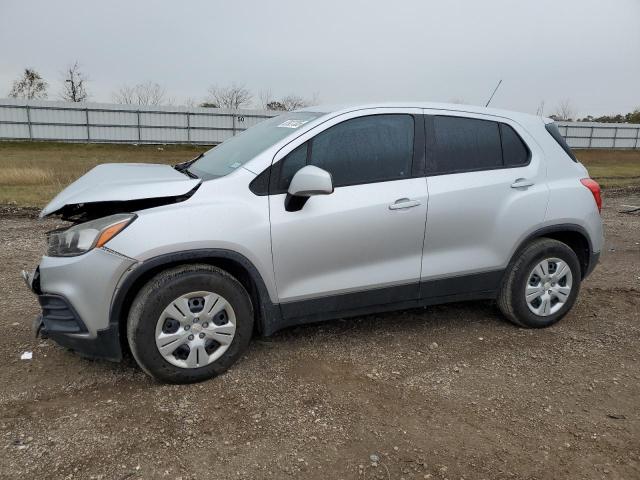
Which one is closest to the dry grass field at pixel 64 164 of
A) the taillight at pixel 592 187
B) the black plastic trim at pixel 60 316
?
the black plastic trim at pixel 60 316

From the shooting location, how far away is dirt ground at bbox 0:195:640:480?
2.63m

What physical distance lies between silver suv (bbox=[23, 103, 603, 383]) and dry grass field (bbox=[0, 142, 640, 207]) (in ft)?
26.0

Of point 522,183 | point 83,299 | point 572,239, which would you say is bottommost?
point 83,299

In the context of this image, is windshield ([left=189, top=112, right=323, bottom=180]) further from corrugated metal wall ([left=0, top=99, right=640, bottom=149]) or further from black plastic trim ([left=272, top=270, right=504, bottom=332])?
corrugated metal wall ([left=0, top=99, right=640, bottom=149])

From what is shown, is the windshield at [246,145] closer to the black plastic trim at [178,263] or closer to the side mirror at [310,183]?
the side mirror at [310,183]

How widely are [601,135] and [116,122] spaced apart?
38639 millimetres

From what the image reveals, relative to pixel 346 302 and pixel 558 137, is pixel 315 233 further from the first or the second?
pixel 558 137

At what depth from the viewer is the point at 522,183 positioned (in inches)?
159

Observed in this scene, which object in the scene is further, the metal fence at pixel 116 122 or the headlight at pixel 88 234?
the metal fence at pixel 116 122

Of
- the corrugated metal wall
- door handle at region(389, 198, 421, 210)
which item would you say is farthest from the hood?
the corrugated metal wall

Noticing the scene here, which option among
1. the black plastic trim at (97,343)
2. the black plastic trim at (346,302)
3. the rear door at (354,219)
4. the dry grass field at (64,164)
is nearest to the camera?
the black plastic trim at (97,343)

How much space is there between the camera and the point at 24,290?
4.99 m

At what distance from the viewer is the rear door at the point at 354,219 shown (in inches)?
133

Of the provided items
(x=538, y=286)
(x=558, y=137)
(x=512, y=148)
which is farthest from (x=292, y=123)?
(x=538, y=286)
